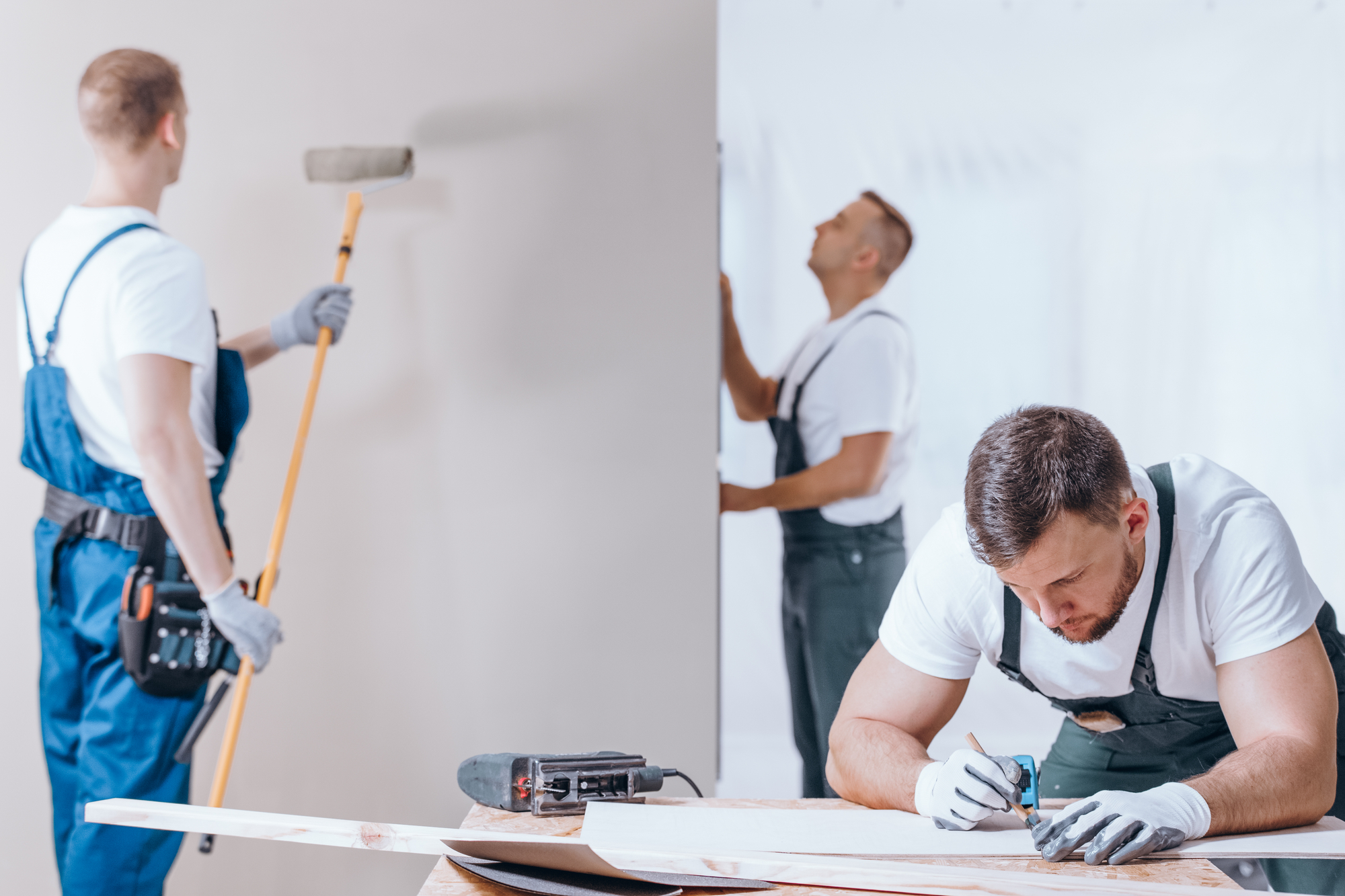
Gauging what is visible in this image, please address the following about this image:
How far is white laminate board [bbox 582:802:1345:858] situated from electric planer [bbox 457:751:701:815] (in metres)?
0.02

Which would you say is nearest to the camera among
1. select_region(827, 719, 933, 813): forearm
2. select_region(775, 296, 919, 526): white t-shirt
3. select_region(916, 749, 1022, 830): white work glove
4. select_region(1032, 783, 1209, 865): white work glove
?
select_region(1032, 783, 1209, 865): white work glove

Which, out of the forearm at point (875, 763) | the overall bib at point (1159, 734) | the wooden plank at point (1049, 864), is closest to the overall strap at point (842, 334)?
the overall bib at point (1159, 734)

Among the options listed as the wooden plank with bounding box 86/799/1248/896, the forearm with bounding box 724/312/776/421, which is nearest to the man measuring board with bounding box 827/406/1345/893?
the wooden plank with bounding box 86/799/1248/896

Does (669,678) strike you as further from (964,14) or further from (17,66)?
(17,66)

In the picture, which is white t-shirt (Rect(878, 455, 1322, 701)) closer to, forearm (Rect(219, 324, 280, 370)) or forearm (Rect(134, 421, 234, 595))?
forearm (Rect(134, 421, 234, 595))

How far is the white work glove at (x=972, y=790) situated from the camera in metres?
1.07

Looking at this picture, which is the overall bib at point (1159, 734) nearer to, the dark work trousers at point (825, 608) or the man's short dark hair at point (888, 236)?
the dark work trousers at point (825, 608)

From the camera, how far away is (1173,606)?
1353 millimetres

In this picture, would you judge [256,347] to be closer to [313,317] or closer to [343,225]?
[313,317]

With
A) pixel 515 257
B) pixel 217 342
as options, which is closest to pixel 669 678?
pixel 515 257

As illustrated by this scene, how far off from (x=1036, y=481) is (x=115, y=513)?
62.6 inches

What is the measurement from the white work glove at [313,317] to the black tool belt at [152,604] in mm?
489

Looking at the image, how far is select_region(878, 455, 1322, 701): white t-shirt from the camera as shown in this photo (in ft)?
4.25

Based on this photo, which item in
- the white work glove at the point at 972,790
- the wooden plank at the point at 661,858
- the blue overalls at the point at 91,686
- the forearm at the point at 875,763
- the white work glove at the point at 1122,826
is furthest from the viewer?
the blue overalls at the point at 91,686
